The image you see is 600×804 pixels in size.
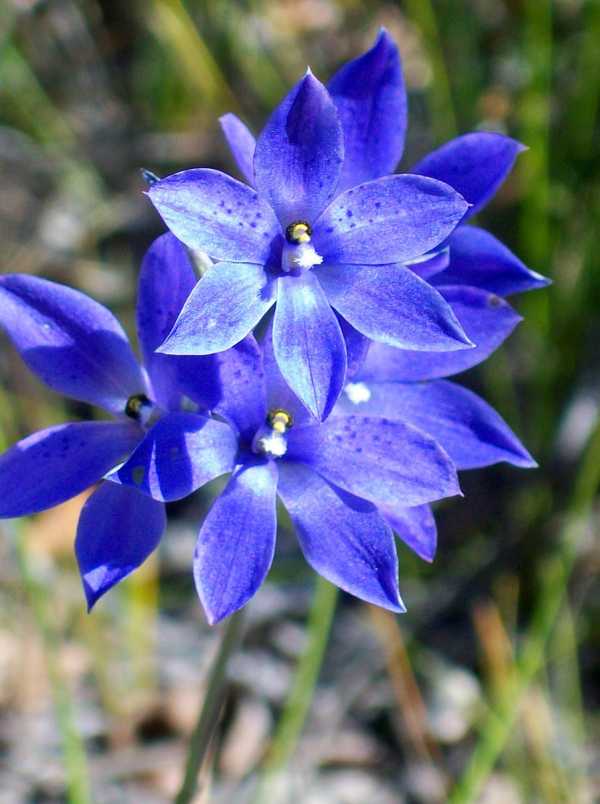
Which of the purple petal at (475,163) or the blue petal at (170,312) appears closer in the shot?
the blue petal at (170,312)

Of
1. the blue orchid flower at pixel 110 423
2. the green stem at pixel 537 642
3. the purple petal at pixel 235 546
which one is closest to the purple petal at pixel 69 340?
the blue orchid flower at pixel 110 423

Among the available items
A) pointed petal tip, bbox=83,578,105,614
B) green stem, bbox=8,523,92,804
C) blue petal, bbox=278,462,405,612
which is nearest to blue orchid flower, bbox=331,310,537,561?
blue petal, bbox=278,462,405,612

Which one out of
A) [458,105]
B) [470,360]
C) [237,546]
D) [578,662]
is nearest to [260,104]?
[458,105]

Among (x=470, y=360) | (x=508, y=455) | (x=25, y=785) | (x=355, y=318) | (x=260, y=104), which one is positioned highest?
(x=355, y=318)

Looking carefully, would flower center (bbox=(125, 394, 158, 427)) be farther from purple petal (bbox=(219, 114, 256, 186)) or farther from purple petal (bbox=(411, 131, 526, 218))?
purple petal (bbox=(411, 131, 526, 218))

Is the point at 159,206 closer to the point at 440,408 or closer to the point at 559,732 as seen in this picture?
the point at 440,408

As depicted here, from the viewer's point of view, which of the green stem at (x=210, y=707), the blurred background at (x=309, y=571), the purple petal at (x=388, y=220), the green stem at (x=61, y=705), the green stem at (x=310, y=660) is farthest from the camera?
the blurred background at (x=309, y=571)

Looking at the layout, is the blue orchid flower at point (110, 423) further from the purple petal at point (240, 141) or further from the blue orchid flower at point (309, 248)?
the purple petal at point (240, 141)

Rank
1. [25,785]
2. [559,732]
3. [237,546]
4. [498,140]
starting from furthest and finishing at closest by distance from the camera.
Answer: [559,732] → [25,785] → [498,140] → [237,546]
